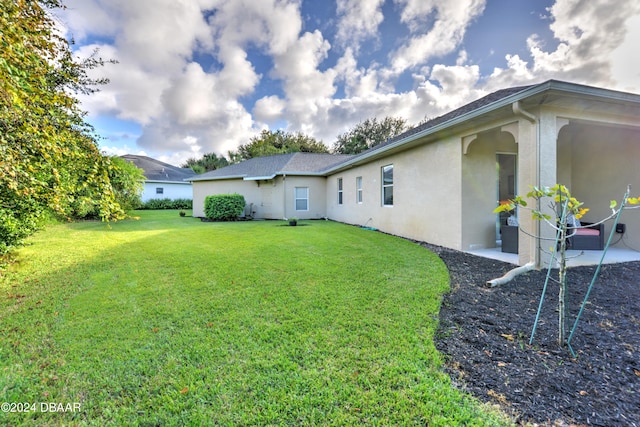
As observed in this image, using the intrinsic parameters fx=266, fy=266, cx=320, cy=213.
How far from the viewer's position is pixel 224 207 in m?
14.9

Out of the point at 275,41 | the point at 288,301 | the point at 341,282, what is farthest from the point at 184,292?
the point at 275,41

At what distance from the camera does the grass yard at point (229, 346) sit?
1787mm

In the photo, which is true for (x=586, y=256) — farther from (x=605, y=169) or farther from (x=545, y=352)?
(x=545, y=352)

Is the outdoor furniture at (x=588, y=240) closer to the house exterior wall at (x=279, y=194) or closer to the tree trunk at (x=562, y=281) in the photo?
the tree trunk at (x=562, y=281)

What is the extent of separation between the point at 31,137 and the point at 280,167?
509 inches

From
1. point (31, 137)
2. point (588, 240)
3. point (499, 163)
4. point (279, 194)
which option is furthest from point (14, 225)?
point (588, 240)

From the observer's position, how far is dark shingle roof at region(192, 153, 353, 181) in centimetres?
1507

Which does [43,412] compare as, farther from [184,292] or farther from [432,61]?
[432,61]

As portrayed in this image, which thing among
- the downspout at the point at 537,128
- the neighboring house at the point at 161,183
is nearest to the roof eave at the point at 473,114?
the downspout at the point at 537,128

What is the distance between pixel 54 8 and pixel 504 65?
475 inches

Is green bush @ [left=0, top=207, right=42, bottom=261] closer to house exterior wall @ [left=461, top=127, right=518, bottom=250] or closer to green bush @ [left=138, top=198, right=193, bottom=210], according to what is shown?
house exterior wall @ [left=461, top=127, right=518, bottom=250]

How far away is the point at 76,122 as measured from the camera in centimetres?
560

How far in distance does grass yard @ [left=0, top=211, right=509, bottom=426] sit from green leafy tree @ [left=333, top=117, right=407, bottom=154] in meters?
30.9

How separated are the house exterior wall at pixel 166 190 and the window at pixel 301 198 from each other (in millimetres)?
18346
